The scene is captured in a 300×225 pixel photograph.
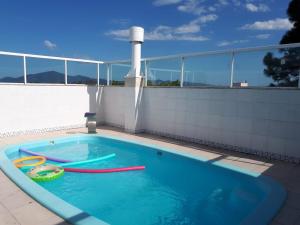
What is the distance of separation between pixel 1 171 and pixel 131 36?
18.9ft

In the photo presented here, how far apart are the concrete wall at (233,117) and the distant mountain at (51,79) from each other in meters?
2.97

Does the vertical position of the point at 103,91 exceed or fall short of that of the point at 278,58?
it falls short

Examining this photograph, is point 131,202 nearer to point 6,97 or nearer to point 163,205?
point 163,205

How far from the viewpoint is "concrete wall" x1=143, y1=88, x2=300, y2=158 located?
17.3 feet

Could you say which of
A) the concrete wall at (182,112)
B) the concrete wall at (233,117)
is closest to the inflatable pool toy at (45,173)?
the concrete wall at (182,112)

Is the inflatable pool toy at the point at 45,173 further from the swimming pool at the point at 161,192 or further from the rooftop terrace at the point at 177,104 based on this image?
the rooftop terrace at the point at 177,104

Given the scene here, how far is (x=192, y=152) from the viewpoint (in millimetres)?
6086

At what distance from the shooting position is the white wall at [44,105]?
7.43 metres

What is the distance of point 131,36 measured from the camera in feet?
26.8

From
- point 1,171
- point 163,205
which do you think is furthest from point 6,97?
point 163,205

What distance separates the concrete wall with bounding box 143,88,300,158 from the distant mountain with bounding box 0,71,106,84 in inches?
117

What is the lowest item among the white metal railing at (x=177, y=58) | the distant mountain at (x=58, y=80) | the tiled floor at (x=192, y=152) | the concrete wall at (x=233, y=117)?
the tiled floor at (x=192, y=152)

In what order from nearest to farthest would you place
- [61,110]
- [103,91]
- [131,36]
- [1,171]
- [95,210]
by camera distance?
[95,210] → [1,171] → [131,36] → [61,110] → [103,91]

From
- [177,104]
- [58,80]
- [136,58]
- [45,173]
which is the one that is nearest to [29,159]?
[45,173]
